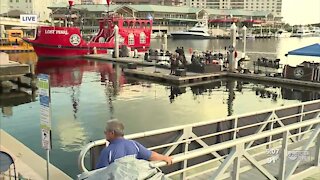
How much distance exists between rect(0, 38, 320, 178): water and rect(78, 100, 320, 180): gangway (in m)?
3.87

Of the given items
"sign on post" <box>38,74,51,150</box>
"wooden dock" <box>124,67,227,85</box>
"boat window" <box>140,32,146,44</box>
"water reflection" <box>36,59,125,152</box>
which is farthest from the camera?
"boat window" <box>140,32,146,44</box>

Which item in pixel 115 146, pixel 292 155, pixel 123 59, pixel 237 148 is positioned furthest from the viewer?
pixel 123 59

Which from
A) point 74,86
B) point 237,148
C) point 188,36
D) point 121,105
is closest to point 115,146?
point 237,148

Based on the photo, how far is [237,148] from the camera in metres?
4.95

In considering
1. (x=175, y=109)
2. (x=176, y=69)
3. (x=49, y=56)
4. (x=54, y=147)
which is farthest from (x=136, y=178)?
(x=49, y=56)

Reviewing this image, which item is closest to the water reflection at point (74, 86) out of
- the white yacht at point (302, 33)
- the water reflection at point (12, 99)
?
the water reflection at point (12, 99)

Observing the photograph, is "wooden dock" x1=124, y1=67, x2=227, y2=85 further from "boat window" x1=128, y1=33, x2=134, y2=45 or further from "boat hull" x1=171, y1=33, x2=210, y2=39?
"boat hull" x1=171, y1=33, x2=210, y2=39

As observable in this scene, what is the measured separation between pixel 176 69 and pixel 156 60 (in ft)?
25.6

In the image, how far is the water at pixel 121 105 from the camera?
498 inches

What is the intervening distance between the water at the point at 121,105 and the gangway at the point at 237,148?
3.87 m

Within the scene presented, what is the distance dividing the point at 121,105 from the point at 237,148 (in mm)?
13278

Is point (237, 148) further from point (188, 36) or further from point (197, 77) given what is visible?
point (188, 36)

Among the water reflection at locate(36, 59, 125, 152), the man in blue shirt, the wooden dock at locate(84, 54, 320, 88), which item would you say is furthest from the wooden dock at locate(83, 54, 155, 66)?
the man in blue shirt

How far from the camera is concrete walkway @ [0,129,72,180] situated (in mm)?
7617
